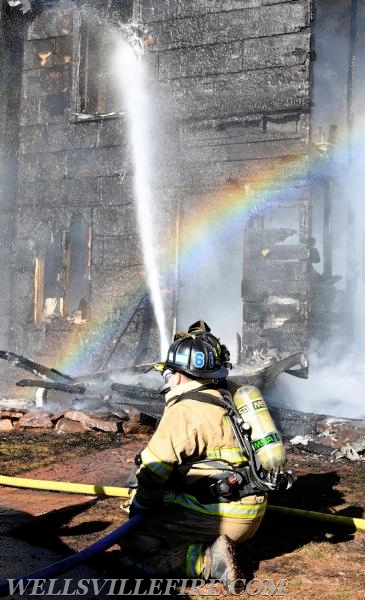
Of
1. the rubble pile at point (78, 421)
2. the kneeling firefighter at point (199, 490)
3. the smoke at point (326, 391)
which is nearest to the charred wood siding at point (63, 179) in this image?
the smoke at point (326, 391)

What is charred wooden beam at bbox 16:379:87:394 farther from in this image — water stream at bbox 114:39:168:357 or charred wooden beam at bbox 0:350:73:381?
water stream at bbox 114:39:168:357

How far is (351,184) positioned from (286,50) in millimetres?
7926

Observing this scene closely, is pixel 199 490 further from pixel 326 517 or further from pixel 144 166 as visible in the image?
pixel 144 166

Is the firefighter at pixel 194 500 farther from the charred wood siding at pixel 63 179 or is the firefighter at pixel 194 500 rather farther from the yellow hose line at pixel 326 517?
the charred wood siding at pixel 63 179

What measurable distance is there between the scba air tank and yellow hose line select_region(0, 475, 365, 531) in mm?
1111

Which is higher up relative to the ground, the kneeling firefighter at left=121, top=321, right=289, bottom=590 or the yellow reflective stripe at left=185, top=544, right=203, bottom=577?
the kneeling firefighter at left=121, top=321, right=289, bottom=590

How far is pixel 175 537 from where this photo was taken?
3.61m

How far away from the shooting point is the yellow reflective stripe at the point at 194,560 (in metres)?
3.54

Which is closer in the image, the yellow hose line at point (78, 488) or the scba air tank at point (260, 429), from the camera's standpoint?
the scba air tank at point (260, 429)

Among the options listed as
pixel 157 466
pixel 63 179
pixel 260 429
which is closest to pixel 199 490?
pixel 157 466

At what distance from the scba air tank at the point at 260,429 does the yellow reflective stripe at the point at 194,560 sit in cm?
64

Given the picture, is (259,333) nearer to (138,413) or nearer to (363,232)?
(138,413)

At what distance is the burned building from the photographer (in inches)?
477

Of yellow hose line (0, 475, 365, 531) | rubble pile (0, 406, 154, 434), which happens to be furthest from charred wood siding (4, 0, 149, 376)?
yellow hose line (0, 475, 365, 531)
